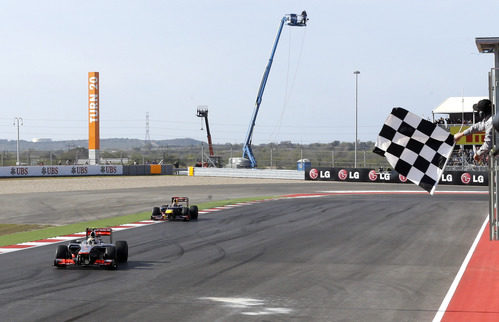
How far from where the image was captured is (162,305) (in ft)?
26.5

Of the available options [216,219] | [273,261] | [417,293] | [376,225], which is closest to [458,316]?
[417,293]

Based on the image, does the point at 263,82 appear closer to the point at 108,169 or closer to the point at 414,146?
the point at 108,169

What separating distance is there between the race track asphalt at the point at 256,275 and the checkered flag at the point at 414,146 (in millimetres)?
1583

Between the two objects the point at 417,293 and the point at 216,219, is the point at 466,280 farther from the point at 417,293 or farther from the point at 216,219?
the point at 216,219

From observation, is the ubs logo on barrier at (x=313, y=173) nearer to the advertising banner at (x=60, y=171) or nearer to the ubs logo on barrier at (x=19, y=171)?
the advertising banner at (x=60, y=171)

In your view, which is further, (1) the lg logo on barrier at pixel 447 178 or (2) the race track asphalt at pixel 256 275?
(1) the lg logo on barrier at pixel 447 178

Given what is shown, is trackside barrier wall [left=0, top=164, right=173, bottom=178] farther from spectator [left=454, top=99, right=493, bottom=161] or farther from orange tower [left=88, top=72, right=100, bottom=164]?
spectator [left=454, top=99, right=493, bottom=161]

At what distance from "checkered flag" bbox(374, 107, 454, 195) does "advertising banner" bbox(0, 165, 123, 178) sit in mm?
43853

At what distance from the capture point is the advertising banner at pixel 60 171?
47.8m

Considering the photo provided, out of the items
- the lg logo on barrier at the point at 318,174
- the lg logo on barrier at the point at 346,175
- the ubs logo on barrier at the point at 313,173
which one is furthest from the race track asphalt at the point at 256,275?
the ubs logo on barrier at the point at 313,173

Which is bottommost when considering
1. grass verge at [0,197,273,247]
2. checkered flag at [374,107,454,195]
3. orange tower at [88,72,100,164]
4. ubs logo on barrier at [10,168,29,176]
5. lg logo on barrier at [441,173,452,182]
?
grass verge at [0,197,273,247]

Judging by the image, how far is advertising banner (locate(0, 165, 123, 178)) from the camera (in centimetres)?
4778

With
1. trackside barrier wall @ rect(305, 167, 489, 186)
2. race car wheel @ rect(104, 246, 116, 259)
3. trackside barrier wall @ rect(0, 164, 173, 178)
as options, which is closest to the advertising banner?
trackside barrier wall @ rect(0, 164, 173, 178)

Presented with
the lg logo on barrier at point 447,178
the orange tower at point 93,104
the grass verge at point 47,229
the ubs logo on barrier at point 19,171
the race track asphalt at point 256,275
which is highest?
the orange tower at point 93,104
